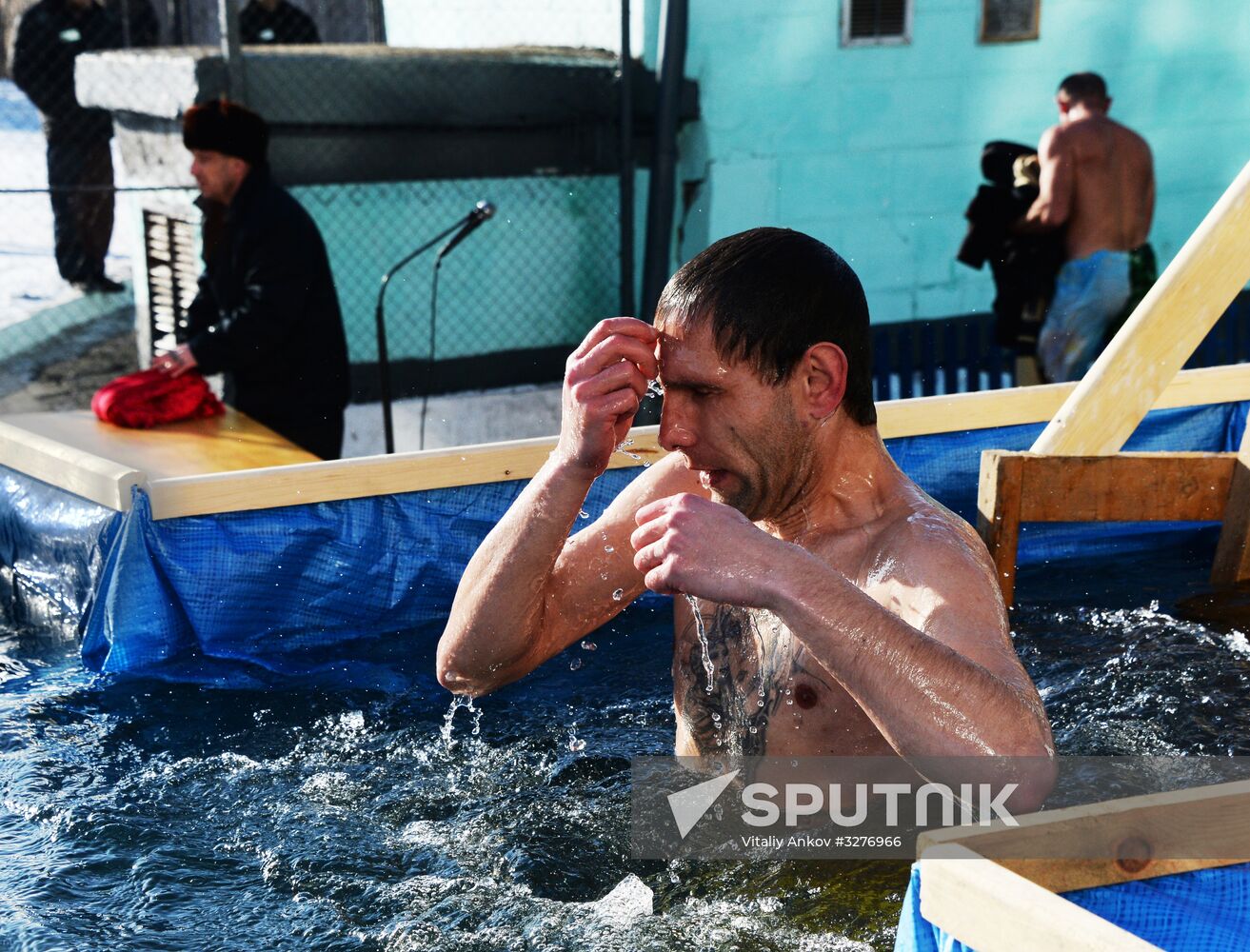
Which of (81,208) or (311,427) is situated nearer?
(311,427)

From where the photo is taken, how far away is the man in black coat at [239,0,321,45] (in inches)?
319

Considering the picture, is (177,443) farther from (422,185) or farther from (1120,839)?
(1120,839)

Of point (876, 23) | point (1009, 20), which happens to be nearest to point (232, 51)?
point (876, 23)

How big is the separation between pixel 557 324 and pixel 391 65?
1.61m

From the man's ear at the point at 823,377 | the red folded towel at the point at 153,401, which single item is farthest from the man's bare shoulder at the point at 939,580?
the red folded towel at the point at 153,401

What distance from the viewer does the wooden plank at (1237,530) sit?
4062 millimetres

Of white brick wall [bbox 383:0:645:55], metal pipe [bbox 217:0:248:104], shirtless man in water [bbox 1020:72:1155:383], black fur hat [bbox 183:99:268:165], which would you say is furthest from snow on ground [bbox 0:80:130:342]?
shirtless man in water [bbox 1020:72:1155:383]

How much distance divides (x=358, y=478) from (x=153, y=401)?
150cm

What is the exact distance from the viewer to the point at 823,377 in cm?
240

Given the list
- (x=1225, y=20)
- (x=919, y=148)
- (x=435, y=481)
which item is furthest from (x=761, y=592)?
(x=1225, y=20)

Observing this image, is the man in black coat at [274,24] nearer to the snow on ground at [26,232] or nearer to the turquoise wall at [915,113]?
the snow on ground at [26,232]

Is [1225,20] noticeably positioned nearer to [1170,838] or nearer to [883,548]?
[883,548]

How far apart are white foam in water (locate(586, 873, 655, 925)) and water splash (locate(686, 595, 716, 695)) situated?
1.32 feet

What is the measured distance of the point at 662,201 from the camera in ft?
25.1
